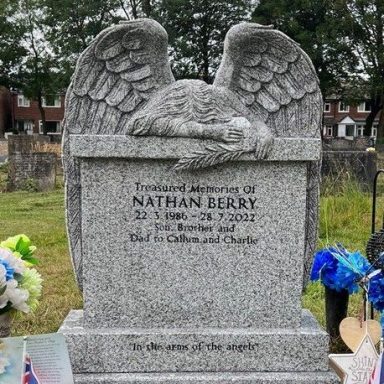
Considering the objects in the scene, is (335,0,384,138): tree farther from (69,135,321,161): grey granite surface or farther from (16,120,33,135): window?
(16,120,33,135): window

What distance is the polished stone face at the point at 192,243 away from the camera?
3.96m

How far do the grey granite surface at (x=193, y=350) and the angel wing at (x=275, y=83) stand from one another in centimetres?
131

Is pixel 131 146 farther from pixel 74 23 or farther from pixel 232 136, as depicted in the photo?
pixel 74 23

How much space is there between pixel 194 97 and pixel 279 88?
1.82 feet

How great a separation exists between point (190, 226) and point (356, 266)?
134cm

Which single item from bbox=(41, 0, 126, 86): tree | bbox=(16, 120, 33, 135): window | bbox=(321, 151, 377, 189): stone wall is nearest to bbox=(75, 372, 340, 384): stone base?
bbox=(321, 151, 377, 189): stone wall

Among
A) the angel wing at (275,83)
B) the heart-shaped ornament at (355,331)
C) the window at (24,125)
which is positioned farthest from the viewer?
the window at (24,125)

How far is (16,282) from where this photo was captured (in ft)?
10.5

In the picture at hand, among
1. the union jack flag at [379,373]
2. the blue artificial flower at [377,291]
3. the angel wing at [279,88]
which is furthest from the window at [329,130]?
the union jack flag at [379,373]

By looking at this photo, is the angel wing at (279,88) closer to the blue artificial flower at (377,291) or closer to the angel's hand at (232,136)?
the angel's hand at (232,136)

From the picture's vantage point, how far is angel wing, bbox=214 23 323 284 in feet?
13.3

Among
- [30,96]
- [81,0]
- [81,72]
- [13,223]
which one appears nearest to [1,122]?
[30,96]

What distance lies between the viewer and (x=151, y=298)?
4.04 m

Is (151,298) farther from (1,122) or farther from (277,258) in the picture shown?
(1,122)
